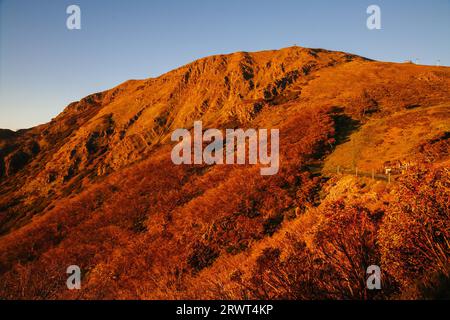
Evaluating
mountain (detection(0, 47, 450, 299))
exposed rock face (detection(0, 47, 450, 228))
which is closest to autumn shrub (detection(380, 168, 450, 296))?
mountain (detection(0, 47, 450, 299))

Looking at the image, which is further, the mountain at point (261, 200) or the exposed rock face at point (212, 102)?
the exposed rock face at point (212, 102)

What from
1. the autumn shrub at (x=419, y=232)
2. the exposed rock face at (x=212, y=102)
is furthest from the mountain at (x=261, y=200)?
the exposed rock face at (x=212, y=102)

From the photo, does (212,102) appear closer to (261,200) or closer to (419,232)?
(261,200)

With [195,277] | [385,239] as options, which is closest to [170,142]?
[195,277]

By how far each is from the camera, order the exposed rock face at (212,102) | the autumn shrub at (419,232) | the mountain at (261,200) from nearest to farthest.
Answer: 1. the autumn shrub at (419,232)
2. the mountain at (261,200)
3. the exposed rock face at (212,102)

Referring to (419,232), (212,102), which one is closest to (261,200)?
(419,232)

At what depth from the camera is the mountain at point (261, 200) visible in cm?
1075

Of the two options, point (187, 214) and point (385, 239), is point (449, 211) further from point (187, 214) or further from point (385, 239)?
point (187, 214)

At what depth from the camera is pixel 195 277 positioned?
71.1ft

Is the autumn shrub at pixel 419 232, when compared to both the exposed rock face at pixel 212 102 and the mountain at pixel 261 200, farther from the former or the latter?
the exposed rock face at pixel 212 102

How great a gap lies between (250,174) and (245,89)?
48384 mm

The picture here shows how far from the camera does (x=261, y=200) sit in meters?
28.8

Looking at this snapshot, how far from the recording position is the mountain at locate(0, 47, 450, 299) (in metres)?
10.8

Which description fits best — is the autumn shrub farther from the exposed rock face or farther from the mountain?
the exposed rock face
